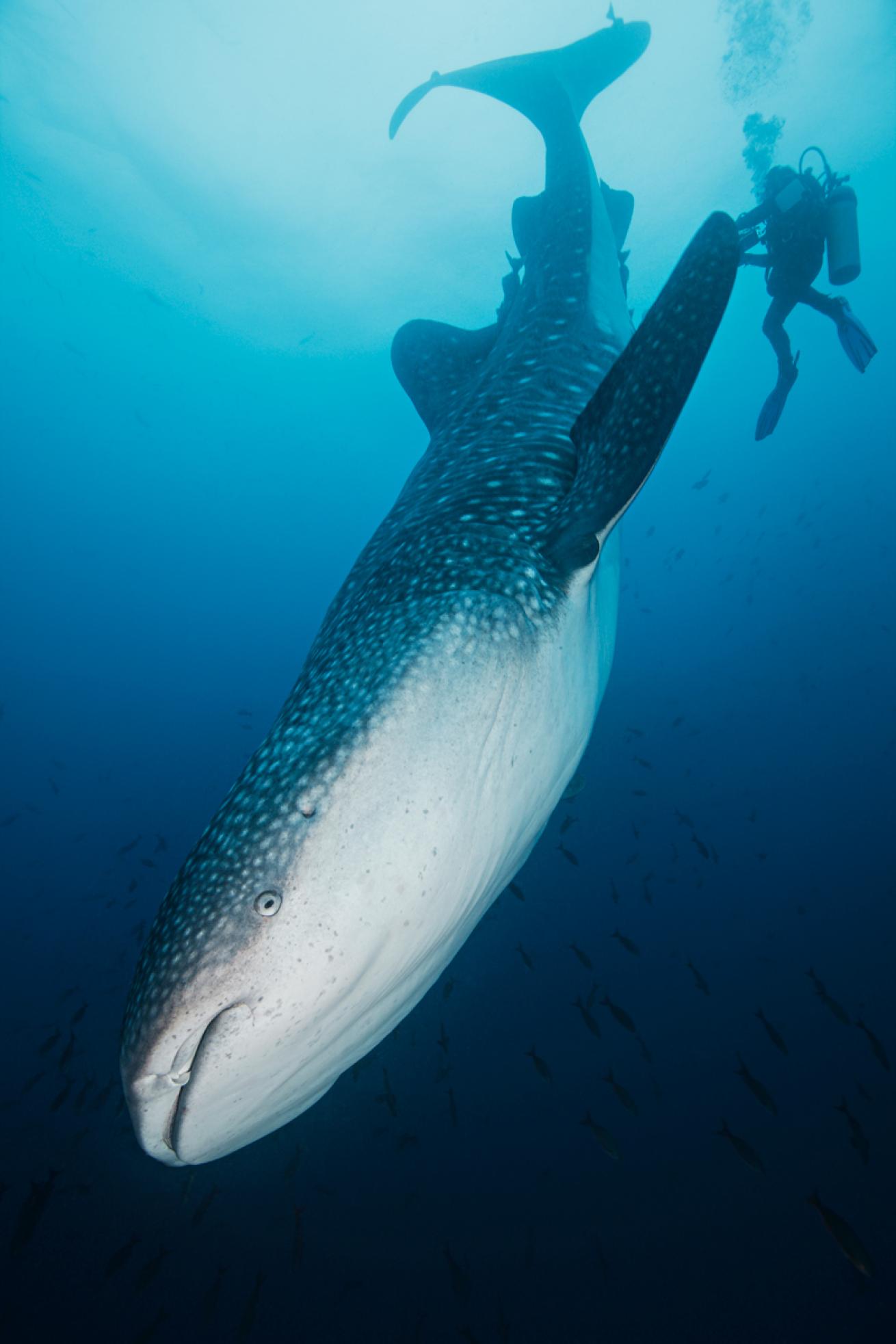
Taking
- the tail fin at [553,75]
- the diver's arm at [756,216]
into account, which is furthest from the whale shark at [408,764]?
the diver's arm at [756,216]

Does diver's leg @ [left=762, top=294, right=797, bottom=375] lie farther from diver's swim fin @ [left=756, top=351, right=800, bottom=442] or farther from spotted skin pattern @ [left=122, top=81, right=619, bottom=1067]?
spotted skin pattern @ [left=122, top=81, right=619, bottom=1067]

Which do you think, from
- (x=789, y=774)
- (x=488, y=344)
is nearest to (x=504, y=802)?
(x=488, y=344)

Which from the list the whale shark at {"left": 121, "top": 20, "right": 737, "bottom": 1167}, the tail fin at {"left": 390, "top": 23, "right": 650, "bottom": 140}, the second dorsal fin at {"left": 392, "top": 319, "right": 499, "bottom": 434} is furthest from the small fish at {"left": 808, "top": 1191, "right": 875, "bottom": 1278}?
the tail fin at {"left": 390, "top": 23, "right": 650, "bottom": 140}

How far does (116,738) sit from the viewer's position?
28.6 m

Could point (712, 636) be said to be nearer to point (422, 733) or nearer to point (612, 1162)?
point (612, 1162)

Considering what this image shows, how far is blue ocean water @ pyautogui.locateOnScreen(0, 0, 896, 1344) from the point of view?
22.0ft

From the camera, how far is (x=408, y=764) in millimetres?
1604

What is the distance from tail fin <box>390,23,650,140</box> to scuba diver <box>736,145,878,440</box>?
2514 millimetres

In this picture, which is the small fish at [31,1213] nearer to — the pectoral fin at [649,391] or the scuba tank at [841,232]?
the pectoral fin at [649,391]

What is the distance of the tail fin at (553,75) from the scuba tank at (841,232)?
3011mm

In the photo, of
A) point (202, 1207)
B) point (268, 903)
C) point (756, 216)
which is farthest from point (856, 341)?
point (202, 1207)

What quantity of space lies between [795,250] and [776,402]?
1972mm

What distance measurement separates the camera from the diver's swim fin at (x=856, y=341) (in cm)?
770

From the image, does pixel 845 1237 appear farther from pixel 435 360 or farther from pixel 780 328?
pixel 780 328
